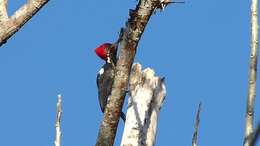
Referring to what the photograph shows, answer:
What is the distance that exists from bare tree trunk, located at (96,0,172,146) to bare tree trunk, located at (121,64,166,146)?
1470mm

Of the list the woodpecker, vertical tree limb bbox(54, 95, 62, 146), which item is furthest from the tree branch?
the woodpecker

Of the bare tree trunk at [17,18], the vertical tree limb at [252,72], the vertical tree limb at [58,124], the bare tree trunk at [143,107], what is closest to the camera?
the vertical tree limb at [252,72]

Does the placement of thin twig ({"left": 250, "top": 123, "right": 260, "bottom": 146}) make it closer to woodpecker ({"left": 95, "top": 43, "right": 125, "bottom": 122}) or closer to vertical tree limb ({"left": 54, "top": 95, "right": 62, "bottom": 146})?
vertical tree limb ({"left": 54, "top": 95, "right": 62, "bottom": 146})

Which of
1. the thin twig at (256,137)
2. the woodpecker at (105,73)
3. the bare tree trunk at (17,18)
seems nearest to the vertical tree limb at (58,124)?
the bare tree trunk at (17,18)

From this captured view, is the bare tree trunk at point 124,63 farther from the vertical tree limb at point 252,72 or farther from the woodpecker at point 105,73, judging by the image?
the woodpecker at point 105,73

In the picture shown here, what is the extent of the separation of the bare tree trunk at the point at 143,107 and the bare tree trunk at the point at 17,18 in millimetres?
1743

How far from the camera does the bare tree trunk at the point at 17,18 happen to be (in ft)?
11.6

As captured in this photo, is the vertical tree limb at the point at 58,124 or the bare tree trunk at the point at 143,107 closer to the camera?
the vertical tree limb at the point at 58,124

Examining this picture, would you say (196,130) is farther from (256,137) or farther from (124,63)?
(256,137)

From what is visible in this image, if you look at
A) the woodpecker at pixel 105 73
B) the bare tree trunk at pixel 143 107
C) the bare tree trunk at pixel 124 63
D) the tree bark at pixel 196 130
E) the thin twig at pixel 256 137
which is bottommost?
the thin twig at pixel 256 137

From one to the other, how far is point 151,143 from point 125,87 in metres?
1.91

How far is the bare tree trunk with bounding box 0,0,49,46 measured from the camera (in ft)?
11.6

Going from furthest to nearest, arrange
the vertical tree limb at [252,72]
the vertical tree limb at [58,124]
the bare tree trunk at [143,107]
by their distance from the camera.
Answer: the bare tree trunk at [143,107] < the vertical tree limb at [58,124] < the vertical tree limb at [252,72]

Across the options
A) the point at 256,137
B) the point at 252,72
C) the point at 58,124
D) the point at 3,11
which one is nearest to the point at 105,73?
the point at 58,124
